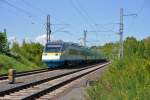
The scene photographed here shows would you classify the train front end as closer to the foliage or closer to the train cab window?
the train cab window

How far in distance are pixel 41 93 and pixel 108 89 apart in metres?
8.60

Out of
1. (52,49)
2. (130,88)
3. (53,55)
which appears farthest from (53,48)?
(130,88)

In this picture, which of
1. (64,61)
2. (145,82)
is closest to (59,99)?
(145,82)

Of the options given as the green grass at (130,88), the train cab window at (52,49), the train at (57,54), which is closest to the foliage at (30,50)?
the train at (57,54)

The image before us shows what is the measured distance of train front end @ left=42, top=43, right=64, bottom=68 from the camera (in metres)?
49.5

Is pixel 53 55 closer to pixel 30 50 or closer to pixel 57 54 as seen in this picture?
pixel 57 54

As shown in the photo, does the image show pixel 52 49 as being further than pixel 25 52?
No

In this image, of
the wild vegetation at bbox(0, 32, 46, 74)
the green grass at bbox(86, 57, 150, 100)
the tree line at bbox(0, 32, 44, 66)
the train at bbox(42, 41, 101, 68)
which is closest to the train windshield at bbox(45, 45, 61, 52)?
the train at bbox(42, 41, 101, 68)

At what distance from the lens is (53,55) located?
49.9m

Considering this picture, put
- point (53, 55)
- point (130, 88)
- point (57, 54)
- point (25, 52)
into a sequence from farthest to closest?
point (25, 52) < point (53, 55) < point (57, 54) < point (130, 88)

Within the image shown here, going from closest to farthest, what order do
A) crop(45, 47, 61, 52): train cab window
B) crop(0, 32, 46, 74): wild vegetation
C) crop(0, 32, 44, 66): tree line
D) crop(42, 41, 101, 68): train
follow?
crop(42, 41, 101, 68): train
crop(45, 47, 61, 52): train cab window
crop(0, 32, 46, 74): wild vegetation
crop(0, 32, 44, 66): tree line

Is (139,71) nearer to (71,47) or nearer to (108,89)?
(108,89)

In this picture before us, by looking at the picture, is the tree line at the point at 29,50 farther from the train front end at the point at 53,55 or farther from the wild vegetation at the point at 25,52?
the train front end at the point at 53,55

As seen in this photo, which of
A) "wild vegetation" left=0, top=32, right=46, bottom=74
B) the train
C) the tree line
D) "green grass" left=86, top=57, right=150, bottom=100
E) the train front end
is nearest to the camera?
"green grass" left=86, top=57, right=150, bottom=100
